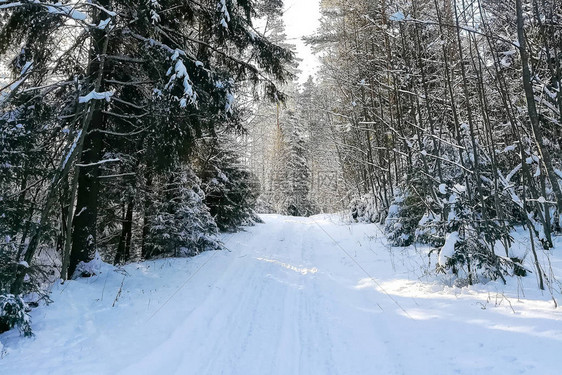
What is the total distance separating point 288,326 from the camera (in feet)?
15.3

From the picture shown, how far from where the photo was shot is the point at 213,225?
31.5 ft

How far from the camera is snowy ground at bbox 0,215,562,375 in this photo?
354 centimetres

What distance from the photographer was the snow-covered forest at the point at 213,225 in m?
3.97

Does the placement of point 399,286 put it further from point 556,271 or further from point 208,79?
point 208,79

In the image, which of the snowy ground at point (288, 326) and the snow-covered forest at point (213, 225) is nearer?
the snowy ground at point (288, 326)

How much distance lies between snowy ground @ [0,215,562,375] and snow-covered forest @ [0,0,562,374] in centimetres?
3

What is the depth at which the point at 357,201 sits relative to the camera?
17000 millimetres

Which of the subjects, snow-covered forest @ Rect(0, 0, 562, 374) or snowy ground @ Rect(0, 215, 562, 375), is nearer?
snowy ground @ Rect(0, 215, 562, 375)

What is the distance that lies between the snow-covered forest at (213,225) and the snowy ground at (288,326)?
0.03 metres

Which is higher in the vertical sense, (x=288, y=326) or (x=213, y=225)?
(x=213, y=225)

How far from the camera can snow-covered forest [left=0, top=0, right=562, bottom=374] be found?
397 cm

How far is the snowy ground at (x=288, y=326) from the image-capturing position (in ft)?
11.6

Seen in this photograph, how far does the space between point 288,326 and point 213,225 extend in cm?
539

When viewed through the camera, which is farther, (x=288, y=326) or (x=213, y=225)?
(x=213, y=225)
